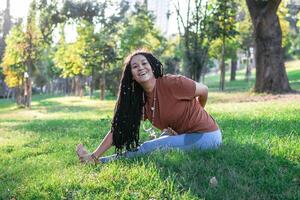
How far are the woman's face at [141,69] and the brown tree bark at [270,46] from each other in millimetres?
13769

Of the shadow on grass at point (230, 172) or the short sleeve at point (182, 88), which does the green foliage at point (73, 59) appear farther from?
the shadow on grass at point (230, 172)

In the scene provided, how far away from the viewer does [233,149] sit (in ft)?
20.3

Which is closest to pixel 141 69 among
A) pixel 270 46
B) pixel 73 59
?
pixel 270 46

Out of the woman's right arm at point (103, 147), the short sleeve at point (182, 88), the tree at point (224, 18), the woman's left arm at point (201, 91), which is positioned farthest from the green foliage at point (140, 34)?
the short sleeve at point (182, 88)

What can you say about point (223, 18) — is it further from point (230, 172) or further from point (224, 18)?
point (230, 172)

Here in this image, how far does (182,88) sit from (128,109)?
74 cm

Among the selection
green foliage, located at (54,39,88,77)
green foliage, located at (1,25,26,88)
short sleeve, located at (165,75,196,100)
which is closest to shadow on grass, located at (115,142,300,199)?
short sleeve, located at (165,75,196,100)

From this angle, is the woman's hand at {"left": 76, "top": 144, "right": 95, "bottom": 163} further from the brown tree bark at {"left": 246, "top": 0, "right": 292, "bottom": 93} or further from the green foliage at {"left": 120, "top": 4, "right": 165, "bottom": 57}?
the green foliage at {"left": 120, "top": 4, "right": 165, "bottom": 57}

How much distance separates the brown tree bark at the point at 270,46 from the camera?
1925 centimetres

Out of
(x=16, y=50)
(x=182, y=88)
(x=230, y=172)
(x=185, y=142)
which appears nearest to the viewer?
(x=230, y=172)

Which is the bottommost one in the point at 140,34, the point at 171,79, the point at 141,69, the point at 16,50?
the point at 171,79

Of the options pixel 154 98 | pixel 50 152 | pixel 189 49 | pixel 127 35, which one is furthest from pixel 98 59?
pixel 154 98

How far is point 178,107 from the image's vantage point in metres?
6.28

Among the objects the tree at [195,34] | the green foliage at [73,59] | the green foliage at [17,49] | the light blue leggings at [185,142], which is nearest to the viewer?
the light blue leggings at [185,142]
